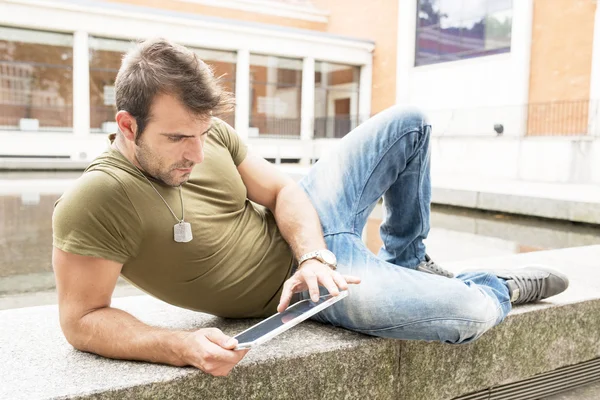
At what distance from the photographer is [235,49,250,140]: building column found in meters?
23.4

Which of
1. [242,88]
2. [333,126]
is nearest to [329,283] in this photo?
[242,88]

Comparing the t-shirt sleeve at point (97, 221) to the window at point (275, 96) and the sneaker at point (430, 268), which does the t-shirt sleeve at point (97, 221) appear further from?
the window at point (275, 96)

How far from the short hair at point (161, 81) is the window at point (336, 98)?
80.5 feet

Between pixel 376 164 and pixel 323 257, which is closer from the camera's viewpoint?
pixel 323 257

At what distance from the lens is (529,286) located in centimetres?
217

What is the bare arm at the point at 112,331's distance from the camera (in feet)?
4.88

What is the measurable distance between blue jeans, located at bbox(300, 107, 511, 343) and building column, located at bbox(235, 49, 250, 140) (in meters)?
21.5

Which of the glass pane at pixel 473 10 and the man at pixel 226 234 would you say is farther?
the glass pane at pixel 473 10

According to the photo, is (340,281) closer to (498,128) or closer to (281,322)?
(281,322)

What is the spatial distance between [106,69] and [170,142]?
23.0 meters

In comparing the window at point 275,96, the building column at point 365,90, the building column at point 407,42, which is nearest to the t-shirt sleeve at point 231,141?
the building column at point 407,42

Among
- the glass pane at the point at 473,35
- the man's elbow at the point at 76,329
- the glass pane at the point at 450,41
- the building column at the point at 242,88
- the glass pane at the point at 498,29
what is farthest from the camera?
the building column at the point at 242,88

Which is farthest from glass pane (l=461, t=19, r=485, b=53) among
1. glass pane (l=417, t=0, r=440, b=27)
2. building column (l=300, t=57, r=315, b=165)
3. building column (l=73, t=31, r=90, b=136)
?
building column (l=73, t=31, r=90, b=136)

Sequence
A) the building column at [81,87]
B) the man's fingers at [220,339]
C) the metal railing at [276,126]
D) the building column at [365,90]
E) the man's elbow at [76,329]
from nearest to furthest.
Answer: the man's fingers at [220,339]
the man's elbow at [76,329]
the building column at [81,87]
the building column at [365,90]
the metal railing at [276,126]
